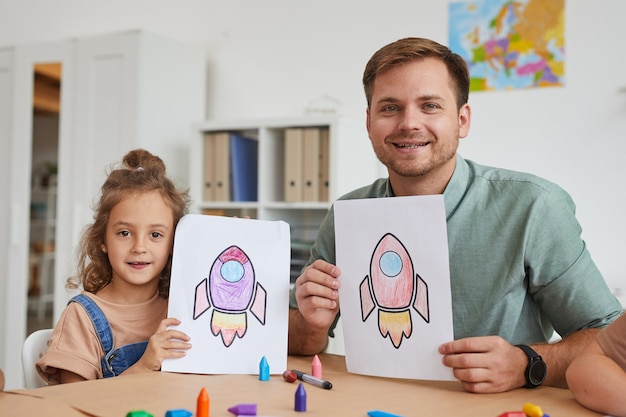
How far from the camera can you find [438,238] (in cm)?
121

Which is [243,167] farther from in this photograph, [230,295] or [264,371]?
[264,371]

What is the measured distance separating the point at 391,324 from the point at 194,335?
1.24 ft

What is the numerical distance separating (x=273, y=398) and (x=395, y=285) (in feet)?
1.00

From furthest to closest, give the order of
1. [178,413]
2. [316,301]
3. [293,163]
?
[293,163] → [316,301] → [178,413]

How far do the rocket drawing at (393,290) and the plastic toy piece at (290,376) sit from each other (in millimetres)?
163

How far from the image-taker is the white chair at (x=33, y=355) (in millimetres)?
1451

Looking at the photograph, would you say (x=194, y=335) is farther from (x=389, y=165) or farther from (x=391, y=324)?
(x=389, y=165)

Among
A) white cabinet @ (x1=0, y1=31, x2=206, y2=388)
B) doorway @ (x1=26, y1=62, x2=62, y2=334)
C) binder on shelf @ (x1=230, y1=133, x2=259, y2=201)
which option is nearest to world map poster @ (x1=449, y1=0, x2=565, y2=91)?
binder on shelf @ (x1=230, y1=133, x2=259, y2=201)

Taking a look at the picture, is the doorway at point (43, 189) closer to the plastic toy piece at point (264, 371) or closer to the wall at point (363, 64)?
the wall at point (363, 64)

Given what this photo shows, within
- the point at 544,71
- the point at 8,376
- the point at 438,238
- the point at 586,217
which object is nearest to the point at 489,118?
the point at 544,71

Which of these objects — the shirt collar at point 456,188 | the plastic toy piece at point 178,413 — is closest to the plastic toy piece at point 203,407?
the plastic toy piece at point 178,413

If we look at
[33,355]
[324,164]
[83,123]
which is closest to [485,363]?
[33,355]

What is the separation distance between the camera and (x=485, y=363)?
1.16m

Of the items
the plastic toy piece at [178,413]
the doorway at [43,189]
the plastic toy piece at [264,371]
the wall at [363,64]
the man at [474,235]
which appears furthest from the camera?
the doorway at [43,189]
